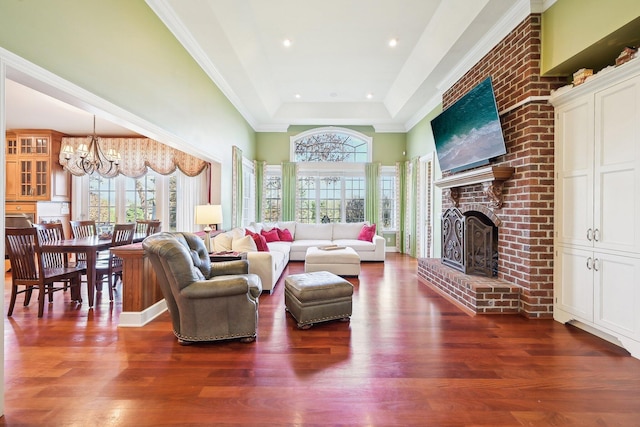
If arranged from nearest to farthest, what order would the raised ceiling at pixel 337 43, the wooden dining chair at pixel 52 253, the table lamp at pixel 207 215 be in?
the raised ceiling at pixel 337 43 < the wooden dining chair at pixel 52 253 < the table lamp at pixel 207 215

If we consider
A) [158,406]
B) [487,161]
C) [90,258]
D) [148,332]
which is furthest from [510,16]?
[90,258]

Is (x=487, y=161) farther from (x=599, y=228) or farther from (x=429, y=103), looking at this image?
(x=429, y=103)

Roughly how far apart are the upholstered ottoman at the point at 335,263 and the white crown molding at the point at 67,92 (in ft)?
9.64

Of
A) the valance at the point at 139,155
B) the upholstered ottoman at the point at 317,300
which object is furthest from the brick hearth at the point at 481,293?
the valance at the point at 139,155

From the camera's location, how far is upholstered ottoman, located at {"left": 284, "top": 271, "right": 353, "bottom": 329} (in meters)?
3.08

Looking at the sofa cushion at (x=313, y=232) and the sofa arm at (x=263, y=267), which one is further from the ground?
the sofa cushion at (x=313, y=232)

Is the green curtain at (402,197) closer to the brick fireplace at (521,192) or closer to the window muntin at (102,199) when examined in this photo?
the brick fireplace at (521,192)

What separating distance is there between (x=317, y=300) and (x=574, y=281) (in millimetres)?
2520

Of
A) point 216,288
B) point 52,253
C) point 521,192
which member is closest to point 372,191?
point 521,192

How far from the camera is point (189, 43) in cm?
403

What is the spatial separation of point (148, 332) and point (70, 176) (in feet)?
19.3

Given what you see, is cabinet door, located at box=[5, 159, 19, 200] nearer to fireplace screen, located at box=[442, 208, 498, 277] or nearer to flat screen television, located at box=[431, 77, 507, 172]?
flat screen television, located at box=[431, 77, 507, 172]

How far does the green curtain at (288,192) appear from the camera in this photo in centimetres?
824

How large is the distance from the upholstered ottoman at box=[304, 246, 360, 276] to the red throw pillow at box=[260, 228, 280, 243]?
5.75 ft
